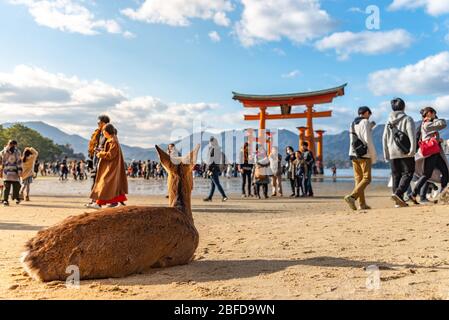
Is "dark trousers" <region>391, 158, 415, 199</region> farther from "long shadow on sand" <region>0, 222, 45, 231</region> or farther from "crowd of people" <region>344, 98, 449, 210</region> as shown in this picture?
"long shadow on sand" <region>0, 222, 45, 231</region>

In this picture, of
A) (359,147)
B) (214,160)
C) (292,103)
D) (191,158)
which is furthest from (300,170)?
(292,103)

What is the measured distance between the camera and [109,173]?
28.7 feet

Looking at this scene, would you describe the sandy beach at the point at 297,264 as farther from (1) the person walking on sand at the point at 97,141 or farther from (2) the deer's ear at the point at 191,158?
(1) the person walking on sand at the point at 97,141

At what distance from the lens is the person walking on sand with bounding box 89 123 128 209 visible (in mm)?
8695

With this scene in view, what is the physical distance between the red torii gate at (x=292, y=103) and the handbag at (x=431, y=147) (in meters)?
27.5

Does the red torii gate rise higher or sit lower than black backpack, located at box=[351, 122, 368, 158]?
higher

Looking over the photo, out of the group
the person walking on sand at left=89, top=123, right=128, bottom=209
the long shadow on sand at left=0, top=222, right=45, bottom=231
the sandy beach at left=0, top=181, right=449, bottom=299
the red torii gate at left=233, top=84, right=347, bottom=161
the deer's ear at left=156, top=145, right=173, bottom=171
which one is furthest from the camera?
the red torii gate at left=233, top=84, right=347, bottom=161

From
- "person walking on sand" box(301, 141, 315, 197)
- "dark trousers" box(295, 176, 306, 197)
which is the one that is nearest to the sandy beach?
"person walking on sand" box(301, 141, 315, 197)

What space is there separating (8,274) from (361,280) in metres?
3.13

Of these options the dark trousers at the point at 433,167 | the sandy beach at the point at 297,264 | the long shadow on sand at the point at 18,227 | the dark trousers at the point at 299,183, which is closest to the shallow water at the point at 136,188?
the dark trousers at the point at 299,183

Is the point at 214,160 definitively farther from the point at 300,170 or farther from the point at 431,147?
the point at 431,147

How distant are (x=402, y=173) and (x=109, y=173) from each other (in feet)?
19.3

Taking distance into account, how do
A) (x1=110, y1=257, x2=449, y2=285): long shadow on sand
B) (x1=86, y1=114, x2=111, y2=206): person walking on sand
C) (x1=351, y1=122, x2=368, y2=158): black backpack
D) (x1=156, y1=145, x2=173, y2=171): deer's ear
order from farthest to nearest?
1. (x1=86, y1=114, x2=111, y2=206): person walking on sand
2. (x1=351, y1=122, x2=368, y2=158): black backpack
3. (x1=156, y1=145, x2=173, y2=171): deer's ear
4. (x1=110, y1=257, x2=449, y2=285): long shadow on sand
